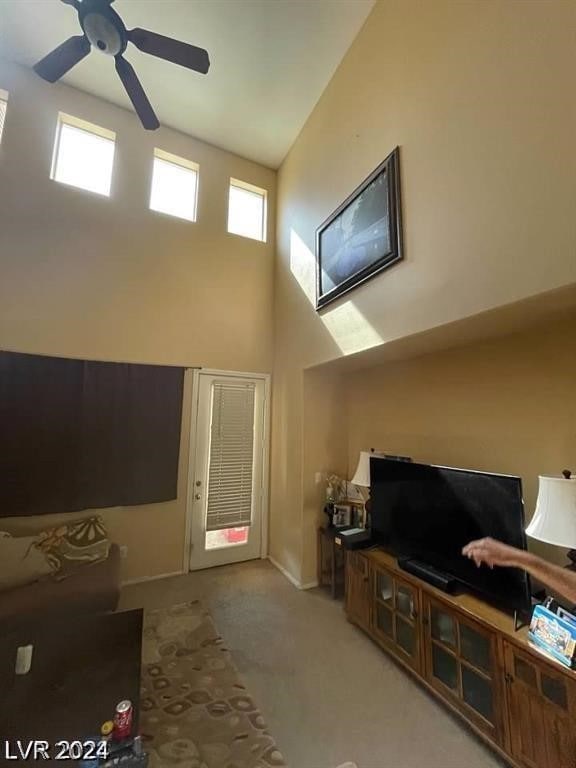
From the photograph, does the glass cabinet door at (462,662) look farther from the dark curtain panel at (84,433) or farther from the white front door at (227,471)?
the dark curtain panel at (84,433)

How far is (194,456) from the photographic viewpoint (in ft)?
12.2

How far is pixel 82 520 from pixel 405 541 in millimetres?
2865

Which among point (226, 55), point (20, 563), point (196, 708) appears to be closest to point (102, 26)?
point (226, 55)

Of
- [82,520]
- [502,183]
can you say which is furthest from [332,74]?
[82,520]

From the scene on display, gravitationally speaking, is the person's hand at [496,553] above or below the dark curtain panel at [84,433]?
below

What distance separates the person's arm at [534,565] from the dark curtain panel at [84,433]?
3.03 m

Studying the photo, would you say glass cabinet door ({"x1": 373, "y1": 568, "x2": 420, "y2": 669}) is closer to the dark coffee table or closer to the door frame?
the dark coffee table

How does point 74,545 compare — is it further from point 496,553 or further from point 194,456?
point 496,553

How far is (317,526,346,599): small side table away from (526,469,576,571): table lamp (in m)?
1.75

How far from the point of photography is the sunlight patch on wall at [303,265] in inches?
137

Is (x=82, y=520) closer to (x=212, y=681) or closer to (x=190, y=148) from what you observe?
(x=212, y=681)

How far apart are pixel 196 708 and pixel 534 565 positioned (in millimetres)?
1954

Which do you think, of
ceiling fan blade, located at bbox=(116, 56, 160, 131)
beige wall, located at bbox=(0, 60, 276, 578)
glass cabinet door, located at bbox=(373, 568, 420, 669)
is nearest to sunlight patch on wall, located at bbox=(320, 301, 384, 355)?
beige wall, located at bbox=(0, 60, 276, 578)

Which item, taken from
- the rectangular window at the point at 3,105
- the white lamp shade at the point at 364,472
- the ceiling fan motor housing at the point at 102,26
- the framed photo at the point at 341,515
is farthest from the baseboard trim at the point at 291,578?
the rectangular window at the point at 3,105
